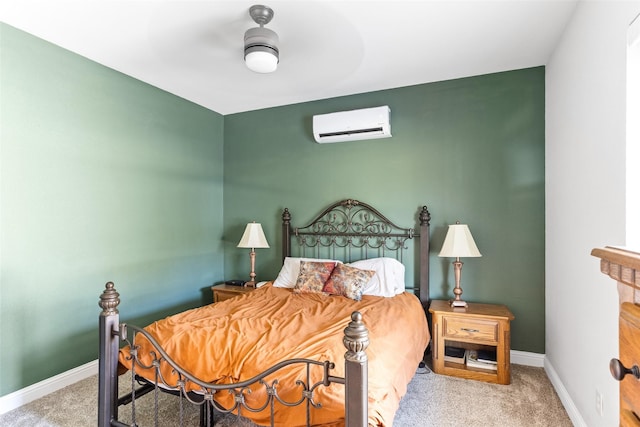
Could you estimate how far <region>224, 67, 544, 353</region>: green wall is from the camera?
307 cm

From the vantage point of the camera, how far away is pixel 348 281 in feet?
10.2

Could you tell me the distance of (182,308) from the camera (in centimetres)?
380

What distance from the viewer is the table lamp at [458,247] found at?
2941 millimetres

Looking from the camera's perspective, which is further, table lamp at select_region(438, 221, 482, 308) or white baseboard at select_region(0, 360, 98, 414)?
table lamp at select_region(438, 221, 482, 308)

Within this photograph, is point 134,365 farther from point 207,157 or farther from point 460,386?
point 207,157

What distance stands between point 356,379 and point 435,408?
136cm

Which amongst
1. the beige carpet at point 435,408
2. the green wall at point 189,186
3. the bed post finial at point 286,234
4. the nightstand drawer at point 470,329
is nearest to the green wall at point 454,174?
the green wall at point 189,186

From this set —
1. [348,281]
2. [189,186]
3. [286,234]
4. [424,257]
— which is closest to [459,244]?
[424,257]

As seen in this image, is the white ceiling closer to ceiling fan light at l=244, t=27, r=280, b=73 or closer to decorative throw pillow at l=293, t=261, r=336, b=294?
ceiling fan light at l=244, t=27, r=280, b=73

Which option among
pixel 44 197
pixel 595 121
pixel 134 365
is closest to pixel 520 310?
pixel 595 121

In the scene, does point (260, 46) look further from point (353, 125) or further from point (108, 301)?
point (108, 301)

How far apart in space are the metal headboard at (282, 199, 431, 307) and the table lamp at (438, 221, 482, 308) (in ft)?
0.94

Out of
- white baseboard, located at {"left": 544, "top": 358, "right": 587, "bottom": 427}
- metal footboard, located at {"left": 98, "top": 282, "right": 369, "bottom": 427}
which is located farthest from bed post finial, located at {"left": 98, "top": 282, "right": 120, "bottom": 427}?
white baseboard, located at {"left": 544, "top": 358, "right": 587, "bottom": 427}

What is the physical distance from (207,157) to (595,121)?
3722mm
